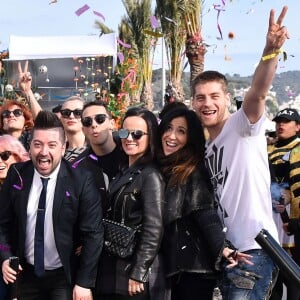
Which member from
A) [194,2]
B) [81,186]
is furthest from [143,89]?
[81,186]

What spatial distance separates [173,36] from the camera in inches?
794

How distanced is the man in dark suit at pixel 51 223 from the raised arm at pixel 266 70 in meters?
1.16

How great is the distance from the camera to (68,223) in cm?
314

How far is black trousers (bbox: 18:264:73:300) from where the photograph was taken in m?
3.16

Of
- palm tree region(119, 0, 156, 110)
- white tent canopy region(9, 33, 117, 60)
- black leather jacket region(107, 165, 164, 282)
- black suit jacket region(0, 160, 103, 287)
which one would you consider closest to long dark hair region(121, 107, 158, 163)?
black leather jacket region(107, 165, 164, 282)

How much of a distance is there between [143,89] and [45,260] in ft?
88.1

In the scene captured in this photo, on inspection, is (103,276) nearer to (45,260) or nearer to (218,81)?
(45,260)

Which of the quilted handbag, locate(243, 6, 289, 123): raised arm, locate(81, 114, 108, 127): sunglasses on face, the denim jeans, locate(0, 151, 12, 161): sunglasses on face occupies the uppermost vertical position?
locate(243, 6, 289, 123): raised arm

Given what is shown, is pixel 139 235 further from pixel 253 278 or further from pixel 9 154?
pixel 9 154

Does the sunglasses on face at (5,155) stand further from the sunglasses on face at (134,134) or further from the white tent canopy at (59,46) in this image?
the white tent canopy at (59,46)

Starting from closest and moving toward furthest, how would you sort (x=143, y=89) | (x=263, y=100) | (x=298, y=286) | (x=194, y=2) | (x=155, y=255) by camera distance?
(x=298, y=286)
(x=263, y=100)
(x=155, y=255)
(x=194, y=2)
(x=143, y=89)

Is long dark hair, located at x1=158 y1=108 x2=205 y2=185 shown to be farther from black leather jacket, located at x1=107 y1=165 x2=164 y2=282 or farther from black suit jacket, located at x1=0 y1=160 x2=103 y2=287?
black suit jacket, located at x1=0 y1=160 x2=103 y2=287

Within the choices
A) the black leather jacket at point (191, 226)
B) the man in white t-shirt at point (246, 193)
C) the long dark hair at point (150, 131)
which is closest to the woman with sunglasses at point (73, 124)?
the long dark hair at point (150, 131)

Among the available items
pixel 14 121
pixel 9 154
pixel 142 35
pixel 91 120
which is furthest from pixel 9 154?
pixel 142 35
